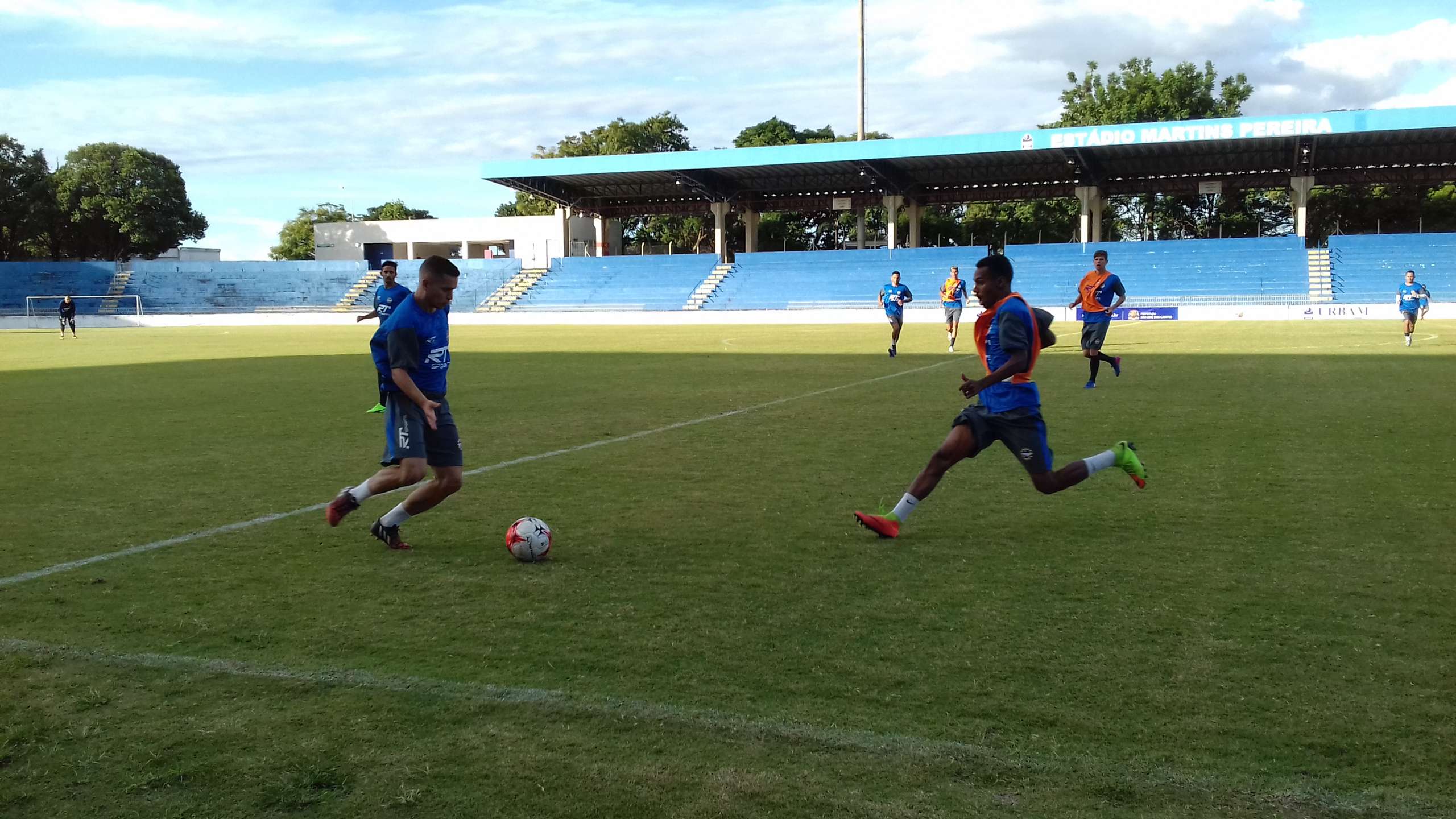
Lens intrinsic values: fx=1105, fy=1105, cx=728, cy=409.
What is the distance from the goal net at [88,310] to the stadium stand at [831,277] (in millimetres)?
29279

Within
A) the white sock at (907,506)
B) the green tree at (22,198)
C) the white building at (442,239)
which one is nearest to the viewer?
the white sock at (907,506)

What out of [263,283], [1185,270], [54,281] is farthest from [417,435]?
[54,281]

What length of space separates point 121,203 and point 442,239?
808 inches

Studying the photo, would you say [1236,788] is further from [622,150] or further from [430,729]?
[622,150]

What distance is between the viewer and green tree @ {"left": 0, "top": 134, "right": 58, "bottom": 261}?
233 ft

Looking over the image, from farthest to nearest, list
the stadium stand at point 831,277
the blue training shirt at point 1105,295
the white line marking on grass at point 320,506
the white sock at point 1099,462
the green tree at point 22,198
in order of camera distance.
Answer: the green tree at point 22,198 < the stadium stand at point 831,277 < the blue training shirt at point 1105,295 < the white sock at point 1099,462 < the white line marking on grass at point 320,506

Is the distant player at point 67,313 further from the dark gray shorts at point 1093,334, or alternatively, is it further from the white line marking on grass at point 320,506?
the dark gray shorts at point 1093,334

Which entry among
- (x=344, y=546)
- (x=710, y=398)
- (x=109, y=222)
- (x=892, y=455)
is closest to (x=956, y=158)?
(x=710, y=398)

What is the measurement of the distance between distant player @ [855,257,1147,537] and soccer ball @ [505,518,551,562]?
1823mm

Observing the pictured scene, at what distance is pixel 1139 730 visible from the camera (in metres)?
3.58

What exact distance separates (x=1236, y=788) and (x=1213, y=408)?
9.95 metres

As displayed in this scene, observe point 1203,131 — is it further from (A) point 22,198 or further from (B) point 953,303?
(A) point 22,198

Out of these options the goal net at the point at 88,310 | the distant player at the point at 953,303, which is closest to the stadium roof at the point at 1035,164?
the goal net at the point at 88,310

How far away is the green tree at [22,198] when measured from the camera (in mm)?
71125
